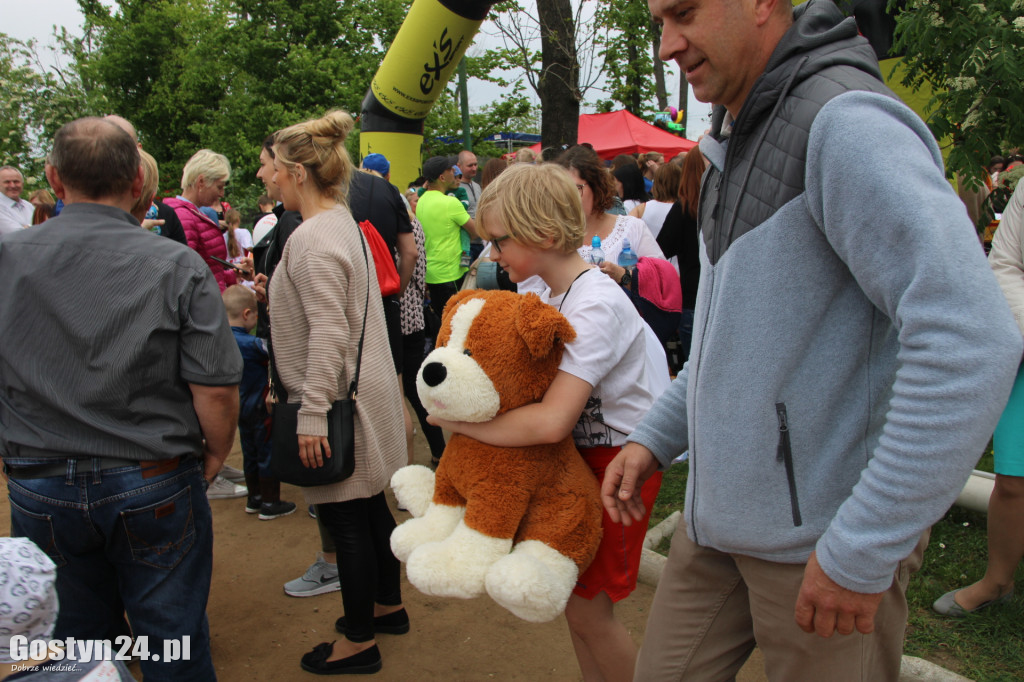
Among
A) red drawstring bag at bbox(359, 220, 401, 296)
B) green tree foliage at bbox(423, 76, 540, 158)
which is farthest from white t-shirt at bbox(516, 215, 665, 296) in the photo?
green tree foliage at bbox(423, 76, 540, 158)

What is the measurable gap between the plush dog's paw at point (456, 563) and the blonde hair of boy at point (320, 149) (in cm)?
168

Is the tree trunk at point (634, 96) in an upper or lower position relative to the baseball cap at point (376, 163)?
upper

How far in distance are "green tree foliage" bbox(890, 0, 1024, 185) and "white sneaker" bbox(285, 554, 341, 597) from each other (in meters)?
3.57

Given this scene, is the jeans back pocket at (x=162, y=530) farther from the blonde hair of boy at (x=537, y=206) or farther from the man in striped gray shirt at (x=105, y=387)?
the blonde hair of boy at (x=537, y=206)

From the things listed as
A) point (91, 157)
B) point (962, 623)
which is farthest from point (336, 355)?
point (962, 623)

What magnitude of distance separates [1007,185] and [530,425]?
3256 millimetres

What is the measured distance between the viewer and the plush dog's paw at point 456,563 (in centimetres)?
187

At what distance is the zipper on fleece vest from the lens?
52.4 inches

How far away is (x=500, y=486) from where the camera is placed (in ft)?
6.52

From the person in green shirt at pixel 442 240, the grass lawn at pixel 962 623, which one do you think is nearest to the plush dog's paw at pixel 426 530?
the grass lawn at pixel 962 623

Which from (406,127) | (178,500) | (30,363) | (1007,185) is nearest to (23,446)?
(30,363)

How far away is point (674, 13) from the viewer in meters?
1.41

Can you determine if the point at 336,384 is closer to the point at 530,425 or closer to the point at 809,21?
the point at 530,425

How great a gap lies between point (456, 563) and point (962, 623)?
2.33 m
